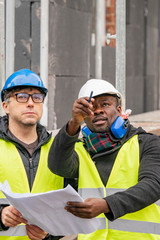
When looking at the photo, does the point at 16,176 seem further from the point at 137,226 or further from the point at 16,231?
the point at 137,226

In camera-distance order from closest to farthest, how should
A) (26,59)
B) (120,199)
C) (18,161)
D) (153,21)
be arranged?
(120,199)
(18,161)
(26,59)
(153,21)

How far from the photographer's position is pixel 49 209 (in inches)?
117

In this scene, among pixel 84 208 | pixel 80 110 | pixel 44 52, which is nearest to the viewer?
pixel 84 208

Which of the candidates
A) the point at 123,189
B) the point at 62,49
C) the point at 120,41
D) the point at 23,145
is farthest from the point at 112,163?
the point at 62,49

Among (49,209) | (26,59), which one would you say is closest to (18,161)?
(49,209)

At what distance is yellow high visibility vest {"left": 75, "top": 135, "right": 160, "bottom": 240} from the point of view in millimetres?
3393

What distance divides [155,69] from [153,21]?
118 cm

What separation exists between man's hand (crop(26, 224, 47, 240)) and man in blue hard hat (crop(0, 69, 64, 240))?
14cm

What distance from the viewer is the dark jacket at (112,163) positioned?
3.12m

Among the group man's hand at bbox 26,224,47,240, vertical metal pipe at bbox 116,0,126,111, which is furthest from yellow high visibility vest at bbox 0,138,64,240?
vertical metal pipe at bbox 116,0,126,111

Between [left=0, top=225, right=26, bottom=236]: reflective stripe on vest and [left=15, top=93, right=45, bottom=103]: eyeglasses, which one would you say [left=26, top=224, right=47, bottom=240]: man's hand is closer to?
[left=0, top=225, right=26, bottom=236]: reflective stripe on vest

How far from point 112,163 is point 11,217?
2.35 feet

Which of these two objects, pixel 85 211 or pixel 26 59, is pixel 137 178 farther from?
pixel 26 59

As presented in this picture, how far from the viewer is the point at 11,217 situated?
326cm
